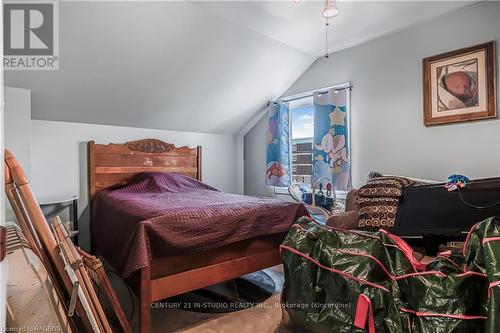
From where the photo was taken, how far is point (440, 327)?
110cm

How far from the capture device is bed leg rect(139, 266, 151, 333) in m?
1.54

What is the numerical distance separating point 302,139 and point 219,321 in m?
2.70

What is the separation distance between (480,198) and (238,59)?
8.46 feet

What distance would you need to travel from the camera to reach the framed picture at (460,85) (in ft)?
7.66

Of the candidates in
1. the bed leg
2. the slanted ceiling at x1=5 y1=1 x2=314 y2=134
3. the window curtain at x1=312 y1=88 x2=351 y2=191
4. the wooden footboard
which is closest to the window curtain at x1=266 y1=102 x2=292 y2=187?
the slanted ceiling at x1=5 y1=1 x2=314 y2=134

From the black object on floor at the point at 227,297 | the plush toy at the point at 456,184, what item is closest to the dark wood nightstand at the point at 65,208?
the black object on floor at the point at 227,297

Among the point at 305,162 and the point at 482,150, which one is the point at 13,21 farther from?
the point at 482,150

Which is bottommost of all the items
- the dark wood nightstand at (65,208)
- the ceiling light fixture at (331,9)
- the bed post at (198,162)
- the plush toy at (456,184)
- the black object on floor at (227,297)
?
the black object on floor at (227,297)

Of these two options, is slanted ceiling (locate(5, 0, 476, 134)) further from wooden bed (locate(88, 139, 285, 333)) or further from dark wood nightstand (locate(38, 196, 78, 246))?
dark wood nightstand (locate(38, 196, 78, 246))

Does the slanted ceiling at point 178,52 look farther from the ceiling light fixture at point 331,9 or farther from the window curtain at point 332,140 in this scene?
the window curtain at point 332,140

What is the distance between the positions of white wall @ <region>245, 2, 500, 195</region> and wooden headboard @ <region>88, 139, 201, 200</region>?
81.2 inches

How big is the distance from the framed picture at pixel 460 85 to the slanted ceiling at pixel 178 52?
47 centimetres

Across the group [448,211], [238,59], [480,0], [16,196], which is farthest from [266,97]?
[16,196]

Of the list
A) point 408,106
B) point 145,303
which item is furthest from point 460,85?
point 145,303
